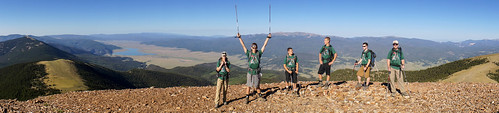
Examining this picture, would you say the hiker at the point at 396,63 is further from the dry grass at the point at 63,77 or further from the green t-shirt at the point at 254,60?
the dry grass at the point at 63,77

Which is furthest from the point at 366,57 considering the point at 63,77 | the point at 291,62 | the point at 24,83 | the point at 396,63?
the point at 24,83

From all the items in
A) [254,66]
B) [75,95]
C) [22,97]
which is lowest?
[22,97]

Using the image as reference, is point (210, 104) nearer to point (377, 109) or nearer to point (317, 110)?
point (317, 110)

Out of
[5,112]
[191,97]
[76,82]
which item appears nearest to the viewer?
[5,112]

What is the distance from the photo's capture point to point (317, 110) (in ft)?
31.4

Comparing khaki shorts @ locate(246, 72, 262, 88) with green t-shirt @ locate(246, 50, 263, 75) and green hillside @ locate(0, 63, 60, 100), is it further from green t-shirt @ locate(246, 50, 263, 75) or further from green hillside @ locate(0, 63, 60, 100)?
green hillside @ locate(0, 63, 60, 100)

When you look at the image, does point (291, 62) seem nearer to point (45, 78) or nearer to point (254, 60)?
point (254, 60)

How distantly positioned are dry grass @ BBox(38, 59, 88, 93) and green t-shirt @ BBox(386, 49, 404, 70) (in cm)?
8628

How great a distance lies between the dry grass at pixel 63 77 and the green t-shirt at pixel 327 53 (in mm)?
83727

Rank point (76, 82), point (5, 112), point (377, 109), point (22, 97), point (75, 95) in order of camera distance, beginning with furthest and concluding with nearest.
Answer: point (76, 82)
point (22, 97)
point (75, 95)
point (377, 109)
point (5, 112)

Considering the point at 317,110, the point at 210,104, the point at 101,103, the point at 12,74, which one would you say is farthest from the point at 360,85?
the point at 12,74

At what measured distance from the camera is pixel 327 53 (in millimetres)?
11375

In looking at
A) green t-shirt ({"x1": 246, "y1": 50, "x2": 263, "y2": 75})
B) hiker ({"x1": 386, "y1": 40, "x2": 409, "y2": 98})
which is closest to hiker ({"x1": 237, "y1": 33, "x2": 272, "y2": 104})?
green t-shirt ({"x1": 246, "y1": 50, "x2": 263, "y2": 75})

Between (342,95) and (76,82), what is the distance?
9880 cm
